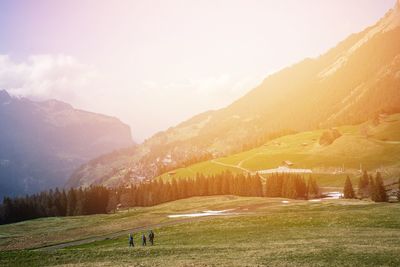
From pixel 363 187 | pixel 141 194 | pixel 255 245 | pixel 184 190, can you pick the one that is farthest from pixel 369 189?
pixel 255 245

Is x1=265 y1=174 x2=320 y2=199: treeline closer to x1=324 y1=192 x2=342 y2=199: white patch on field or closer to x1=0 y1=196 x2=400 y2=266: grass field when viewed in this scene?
x1=324 y1=192 x2=342 y2=199: white patch on field

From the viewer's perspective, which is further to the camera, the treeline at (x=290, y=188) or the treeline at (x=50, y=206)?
the treeline at (x=290, y=188)

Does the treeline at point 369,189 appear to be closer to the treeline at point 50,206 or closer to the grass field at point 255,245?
the grass field at point 255,245

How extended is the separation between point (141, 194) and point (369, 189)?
360ft

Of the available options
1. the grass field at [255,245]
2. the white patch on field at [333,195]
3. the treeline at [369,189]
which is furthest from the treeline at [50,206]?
the treeline at [369,189]

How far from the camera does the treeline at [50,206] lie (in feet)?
537

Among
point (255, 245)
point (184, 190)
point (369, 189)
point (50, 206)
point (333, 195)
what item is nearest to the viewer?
point (255, 245)

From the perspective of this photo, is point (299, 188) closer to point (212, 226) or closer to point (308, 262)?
point (212, 226)

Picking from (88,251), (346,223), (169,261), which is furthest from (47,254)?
(346,223)

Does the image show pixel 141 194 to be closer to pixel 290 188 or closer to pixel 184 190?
pixel 184 190

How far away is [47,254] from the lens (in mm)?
52062

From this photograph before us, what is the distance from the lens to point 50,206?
16650 centimetres

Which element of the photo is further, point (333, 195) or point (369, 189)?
point (333, 195)

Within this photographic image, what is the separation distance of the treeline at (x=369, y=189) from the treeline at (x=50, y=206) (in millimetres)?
113825
